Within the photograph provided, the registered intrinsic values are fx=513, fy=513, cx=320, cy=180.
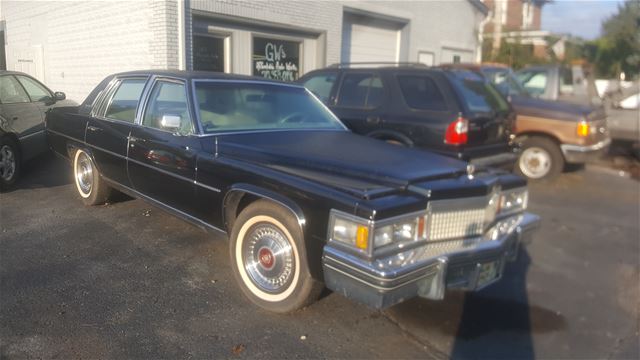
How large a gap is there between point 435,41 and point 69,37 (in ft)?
33.5

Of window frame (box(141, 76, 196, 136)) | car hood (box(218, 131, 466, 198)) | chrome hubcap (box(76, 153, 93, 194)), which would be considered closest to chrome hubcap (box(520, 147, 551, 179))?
car hood (box(218, 131, 466, 198))

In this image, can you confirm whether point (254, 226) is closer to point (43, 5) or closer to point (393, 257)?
point (393, 257)

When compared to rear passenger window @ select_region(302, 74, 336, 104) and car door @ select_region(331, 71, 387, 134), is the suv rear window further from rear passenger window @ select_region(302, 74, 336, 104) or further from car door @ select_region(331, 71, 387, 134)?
rear passenger window @ select_region(302, 74, 336, 104)

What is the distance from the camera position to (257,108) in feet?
14.3

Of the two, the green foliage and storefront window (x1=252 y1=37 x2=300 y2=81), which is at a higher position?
the green foliage

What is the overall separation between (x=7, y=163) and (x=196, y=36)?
420 cm

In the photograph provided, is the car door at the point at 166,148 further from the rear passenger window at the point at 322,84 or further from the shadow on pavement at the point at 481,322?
the rear passenger window at the point at 322,84

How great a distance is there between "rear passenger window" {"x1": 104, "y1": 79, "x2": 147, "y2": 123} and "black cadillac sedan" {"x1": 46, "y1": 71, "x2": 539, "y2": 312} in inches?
0.8

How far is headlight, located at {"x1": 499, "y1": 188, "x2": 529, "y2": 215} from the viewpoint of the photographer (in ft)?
12.0

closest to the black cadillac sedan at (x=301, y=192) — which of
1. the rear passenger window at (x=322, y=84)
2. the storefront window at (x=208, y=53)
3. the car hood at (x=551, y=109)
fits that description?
the rear passenger window at (x=322, y=84)

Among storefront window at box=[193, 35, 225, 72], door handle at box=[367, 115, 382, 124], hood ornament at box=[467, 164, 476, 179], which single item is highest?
storefront window at box=[193, 35, 225, 72]

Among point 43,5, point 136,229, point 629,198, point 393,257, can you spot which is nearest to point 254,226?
point 393,257

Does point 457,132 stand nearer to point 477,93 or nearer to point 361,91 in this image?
point 477,93

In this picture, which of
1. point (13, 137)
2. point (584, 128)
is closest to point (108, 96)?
point (13, 137)
